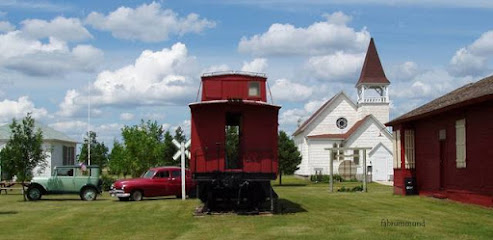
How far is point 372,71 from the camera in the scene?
6769cm

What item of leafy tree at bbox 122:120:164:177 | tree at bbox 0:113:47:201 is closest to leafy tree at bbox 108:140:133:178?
leafy tree at bbox 122:120:164:177

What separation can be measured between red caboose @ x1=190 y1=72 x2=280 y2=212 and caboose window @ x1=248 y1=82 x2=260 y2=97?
408 millimetres

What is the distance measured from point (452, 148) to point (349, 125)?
40978 millimetres

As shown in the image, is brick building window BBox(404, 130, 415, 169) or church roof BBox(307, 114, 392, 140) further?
church roof BBox(307, 114, 392, 140)

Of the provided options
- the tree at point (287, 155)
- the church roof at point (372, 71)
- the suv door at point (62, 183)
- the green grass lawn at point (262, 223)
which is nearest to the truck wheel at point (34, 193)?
the suv door at point (62, 183)

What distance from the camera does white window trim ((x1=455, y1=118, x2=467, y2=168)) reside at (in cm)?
2355

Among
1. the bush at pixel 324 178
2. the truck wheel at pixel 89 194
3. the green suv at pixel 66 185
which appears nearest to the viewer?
the truck wheel at pixel 89 194

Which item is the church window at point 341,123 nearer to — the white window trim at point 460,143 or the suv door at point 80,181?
the suv door at point 80,181

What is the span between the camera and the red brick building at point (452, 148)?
2161cm

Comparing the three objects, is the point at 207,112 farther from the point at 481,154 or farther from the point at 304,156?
the point at 304,156


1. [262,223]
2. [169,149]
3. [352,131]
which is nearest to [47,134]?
[169,149]

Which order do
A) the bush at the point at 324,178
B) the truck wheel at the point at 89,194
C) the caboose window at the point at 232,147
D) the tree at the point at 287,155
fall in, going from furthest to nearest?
the bush at the point at 324,178
the tree at the point at 287,155
the truck wheel at the point at 89,194
the caboose window at the point at 232,147

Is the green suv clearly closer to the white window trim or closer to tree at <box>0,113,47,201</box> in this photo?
tree at <box>0,113,47,201</box>

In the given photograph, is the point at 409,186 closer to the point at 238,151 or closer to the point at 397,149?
the point at 397,149
